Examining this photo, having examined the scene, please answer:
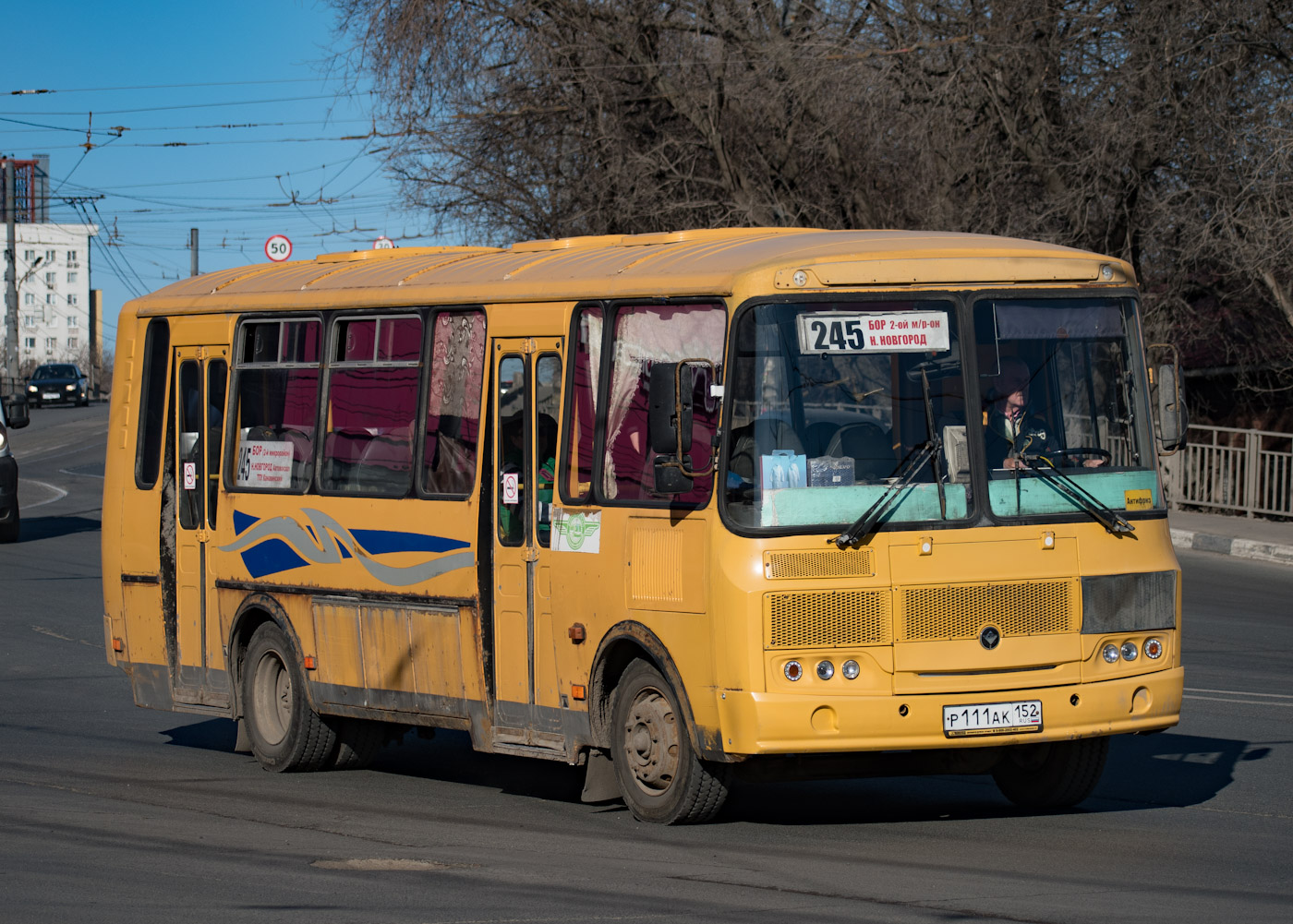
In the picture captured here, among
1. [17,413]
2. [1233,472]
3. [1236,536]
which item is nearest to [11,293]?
[17,413]

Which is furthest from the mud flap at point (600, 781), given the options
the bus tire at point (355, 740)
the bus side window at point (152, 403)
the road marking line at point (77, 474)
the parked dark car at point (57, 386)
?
the parked dark car at point (57, 386)

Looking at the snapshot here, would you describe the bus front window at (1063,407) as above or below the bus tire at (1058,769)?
above

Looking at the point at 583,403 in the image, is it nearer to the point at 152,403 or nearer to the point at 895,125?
the point at 152,403

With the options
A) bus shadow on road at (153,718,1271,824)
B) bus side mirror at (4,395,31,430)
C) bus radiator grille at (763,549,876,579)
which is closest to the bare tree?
bus side mirror at (4,395,31,430)

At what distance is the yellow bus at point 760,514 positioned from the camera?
314 inches

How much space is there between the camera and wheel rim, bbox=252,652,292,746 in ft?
36.4

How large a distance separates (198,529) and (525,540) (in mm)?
3164

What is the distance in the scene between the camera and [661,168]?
94.2 feet

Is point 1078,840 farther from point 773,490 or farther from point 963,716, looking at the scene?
point 773,490

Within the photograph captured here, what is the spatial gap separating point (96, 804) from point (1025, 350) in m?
4.88

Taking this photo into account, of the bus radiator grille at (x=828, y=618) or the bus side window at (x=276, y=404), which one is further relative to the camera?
the bus side window at (x=276, y=404)

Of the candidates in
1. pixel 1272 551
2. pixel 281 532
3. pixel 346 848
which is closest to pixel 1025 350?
pixel 346 848

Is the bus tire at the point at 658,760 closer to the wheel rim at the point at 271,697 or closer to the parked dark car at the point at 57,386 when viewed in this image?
the wheel rim at the point at 271,697

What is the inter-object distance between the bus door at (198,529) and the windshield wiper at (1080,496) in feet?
17.6
